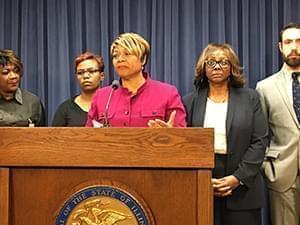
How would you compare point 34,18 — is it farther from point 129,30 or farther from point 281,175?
point 281,175

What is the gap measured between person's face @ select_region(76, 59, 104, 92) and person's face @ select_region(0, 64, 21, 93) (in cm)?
36

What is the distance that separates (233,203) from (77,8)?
1.79 m

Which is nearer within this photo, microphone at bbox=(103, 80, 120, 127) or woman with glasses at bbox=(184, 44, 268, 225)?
microphone at bbox=(103, 80, 120, 127)

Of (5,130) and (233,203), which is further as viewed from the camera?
(233,203)

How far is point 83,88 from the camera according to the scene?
3080 millimetres

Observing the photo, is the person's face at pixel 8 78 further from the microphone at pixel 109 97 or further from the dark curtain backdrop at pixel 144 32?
the microphone at pixel 109 97

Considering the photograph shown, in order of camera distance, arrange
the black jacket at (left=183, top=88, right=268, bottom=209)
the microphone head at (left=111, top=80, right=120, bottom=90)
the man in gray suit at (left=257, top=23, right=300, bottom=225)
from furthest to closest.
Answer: the man in gray suit at (left=257, top=23, right=300, bottom=225)
the black jacket at (left=183, top=88, right=268, bottom=209)
the microphone head at (left=111, top=80, right=120, bottom=90)

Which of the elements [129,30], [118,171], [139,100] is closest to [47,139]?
[118,171]

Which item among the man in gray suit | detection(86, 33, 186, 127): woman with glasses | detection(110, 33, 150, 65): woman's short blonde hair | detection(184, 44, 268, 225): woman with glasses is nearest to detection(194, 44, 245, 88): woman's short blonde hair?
detection(184, 44, 268, 225): woman with glasses

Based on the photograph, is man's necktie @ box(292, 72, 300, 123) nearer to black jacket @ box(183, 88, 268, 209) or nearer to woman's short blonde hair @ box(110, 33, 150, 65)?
black jacket @ box(183, 88, 268, 209)

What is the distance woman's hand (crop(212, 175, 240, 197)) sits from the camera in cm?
248

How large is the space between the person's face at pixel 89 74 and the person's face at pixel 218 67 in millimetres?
708

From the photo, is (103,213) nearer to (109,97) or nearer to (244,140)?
(109,97)

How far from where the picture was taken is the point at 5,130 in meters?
1.83
